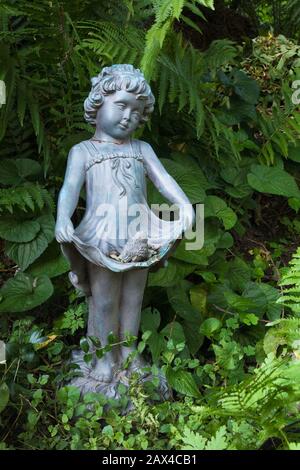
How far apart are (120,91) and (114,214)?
40 centimetres

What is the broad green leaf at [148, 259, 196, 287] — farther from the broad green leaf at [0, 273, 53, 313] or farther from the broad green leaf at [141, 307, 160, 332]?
the broad green leaf at [0, 273, 53, 313]

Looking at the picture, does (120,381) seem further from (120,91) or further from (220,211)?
(220,211)

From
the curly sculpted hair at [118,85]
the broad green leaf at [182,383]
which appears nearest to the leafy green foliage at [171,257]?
the broad green leaf at [182,383]

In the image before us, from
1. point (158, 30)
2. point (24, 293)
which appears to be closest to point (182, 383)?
point (24, 293)

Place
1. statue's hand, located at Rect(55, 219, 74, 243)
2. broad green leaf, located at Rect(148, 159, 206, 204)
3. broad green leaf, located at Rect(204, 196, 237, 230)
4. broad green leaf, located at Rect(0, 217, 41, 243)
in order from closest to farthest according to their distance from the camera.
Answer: statue's hand, located at Rect(55, 219, 74, 243) < broad green leaf, located at Rect(0, 217, 41, 243) < broad green leaf, located at Rect(148, 159, 206, 204) < broad green leaf, located at Rect(204, 196, 237, 230)

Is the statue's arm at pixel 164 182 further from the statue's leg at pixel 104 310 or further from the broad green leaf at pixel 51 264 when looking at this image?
the broad green leaf at pixel 51 264

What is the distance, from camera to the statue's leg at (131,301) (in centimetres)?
214

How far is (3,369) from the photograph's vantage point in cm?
212

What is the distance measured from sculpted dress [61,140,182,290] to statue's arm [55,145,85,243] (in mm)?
24

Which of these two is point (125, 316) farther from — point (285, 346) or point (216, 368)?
point (285, 346)

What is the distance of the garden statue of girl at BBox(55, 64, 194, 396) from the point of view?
2.04 meters

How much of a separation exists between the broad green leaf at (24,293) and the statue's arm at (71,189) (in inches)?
23.6

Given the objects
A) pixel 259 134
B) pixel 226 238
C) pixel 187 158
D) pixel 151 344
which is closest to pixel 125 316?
pixel 151 344

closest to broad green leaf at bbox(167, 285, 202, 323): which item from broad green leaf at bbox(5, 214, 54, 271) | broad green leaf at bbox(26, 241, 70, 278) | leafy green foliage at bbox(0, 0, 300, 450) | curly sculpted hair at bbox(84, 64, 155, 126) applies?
leafy green foliage at bbox(0, 0, 300, 450)
